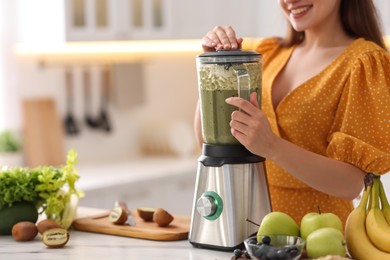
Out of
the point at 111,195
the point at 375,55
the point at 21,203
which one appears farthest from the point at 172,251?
the point at 111,195

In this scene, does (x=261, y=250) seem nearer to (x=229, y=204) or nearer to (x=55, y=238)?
(x=229, y=204)

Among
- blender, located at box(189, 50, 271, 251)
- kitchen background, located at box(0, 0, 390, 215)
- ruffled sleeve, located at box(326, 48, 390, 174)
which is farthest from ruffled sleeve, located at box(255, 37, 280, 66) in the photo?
kitchen background, located at box(0, 0, 390, 215)

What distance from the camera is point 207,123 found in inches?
76.3

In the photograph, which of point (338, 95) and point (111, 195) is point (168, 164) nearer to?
point (111, 195)

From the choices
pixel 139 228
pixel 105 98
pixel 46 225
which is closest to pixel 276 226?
pixel 139 228

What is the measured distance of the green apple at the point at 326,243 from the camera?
1.69m

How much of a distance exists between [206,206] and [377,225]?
1.33ft

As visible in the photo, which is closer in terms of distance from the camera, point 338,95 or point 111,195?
point 338,95

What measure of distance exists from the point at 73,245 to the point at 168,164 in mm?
2105

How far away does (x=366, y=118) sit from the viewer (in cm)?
202

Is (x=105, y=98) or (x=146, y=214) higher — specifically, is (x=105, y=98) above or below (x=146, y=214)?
above

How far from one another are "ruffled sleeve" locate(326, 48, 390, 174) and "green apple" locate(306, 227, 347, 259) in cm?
31

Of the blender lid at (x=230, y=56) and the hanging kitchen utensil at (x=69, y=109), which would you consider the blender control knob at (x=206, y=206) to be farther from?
the hanging kitchen utensil at (x=69, y=109)

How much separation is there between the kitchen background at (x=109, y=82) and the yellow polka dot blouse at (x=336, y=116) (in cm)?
141
